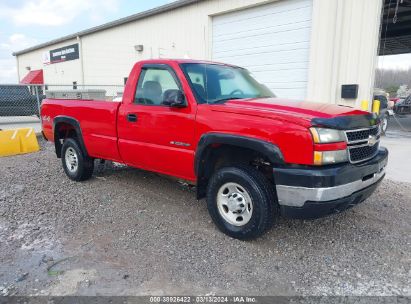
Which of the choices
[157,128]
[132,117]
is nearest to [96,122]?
[132,117]

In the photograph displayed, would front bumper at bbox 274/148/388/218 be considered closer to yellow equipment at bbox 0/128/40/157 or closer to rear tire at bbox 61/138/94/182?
rear tire at bbox 61/138/94/182

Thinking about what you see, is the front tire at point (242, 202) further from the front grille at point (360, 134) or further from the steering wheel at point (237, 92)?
the steering wheel at point (237, 92)

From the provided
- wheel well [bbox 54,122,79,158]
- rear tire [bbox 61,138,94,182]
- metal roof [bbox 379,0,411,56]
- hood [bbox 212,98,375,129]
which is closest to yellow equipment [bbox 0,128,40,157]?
wheel well [bbox 54,122,79,158]

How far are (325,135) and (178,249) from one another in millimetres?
1840

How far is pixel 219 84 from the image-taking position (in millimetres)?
4301

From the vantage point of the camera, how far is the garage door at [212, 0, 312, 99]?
9594 mm

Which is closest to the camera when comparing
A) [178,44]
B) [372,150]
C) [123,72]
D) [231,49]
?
[372,150]

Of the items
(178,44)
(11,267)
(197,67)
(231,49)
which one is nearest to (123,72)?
(178,44)

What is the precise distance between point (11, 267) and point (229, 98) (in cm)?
284

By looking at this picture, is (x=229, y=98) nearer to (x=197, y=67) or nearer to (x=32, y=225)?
(x=197, y=67)

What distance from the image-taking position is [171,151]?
4.21 metres

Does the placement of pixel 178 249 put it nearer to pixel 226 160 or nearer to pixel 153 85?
pixel 226 160

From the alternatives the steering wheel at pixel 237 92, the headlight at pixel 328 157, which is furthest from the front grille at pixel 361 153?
the steering wheel at pixel 237 92

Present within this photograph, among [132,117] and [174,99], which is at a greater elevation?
[174,99]
